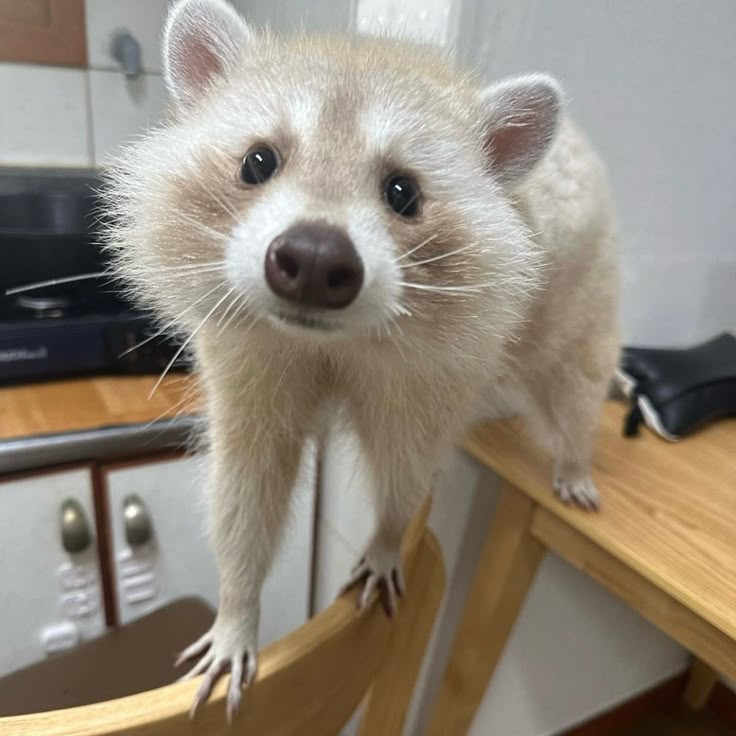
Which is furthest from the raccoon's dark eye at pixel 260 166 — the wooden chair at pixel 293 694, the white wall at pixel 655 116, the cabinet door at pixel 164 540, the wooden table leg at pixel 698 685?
the wooden table leg at pixel 698 685

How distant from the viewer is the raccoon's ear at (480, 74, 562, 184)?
20.6 inches

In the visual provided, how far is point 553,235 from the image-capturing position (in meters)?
0.69

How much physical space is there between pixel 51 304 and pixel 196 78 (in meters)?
0.58

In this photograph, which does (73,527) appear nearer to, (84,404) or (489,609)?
(84,404)

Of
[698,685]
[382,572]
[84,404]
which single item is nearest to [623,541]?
[382,572]

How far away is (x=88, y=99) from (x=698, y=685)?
1703 millimetres

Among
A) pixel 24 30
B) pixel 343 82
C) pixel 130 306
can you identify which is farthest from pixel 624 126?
pixel 24 30

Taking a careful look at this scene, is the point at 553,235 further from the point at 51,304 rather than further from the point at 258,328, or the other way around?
the point at 51,304

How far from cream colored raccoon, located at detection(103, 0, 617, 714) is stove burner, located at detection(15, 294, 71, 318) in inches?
18.7

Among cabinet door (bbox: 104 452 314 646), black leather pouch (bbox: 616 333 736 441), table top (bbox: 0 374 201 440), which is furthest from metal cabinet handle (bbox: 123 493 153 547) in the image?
black leather pouch (bbox: 616 333 736 441)

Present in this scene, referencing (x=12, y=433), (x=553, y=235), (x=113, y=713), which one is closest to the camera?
(x=113, y=713)

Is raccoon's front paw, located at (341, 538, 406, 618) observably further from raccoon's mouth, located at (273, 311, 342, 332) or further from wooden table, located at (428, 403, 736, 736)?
raccoon's mouth, located at (273, 311, 342, 332)

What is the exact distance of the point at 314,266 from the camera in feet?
1.23

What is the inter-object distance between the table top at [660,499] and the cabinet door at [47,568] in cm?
54
